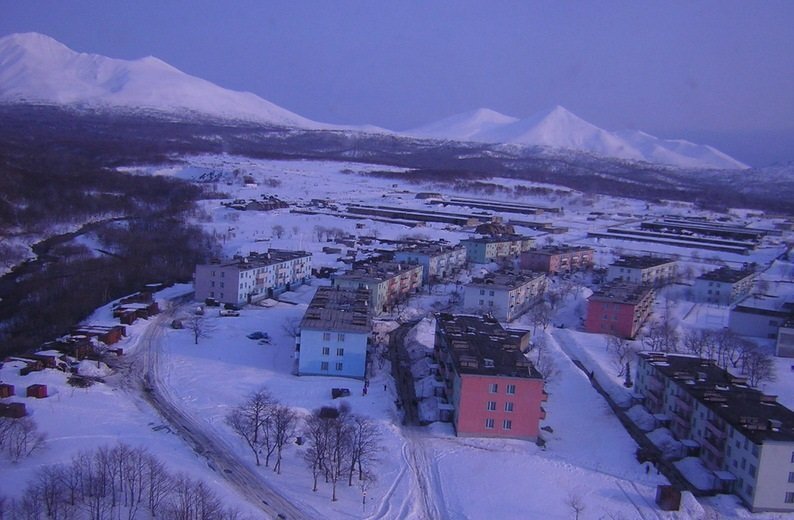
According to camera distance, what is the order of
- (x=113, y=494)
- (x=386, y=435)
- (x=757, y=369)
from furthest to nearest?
(x=757, y=369)
(x=386, y=435)
(x=113, y=494)

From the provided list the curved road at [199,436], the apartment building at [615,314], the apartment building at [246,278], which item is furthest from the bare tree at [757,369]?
the apartment building at [246,278]

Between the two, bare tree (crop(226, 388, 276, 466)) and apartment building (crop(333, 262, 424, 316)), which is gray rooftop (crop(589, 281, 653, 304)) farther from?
bare tree (crop(226, 388, 276, 466))

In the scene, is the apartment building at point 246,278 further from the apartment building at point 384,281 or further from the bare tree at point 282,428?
the bare tree at point 282,428

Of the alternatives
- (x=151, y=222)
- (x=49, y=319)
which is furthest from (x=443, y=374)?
(x=151, y=222)

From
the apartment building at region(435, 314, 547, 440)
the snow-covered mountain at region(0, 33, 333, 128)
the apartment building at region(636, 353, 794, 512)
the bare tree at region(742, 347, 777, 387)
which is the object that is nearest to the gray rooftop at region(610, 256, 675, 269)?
the bare tree at region(742, 347, 777, 387)

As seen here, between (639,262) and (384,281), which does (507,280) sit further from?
(639,262)

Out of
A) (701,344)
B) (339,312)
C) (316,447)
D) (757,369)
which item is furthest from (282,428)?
(701,344)
